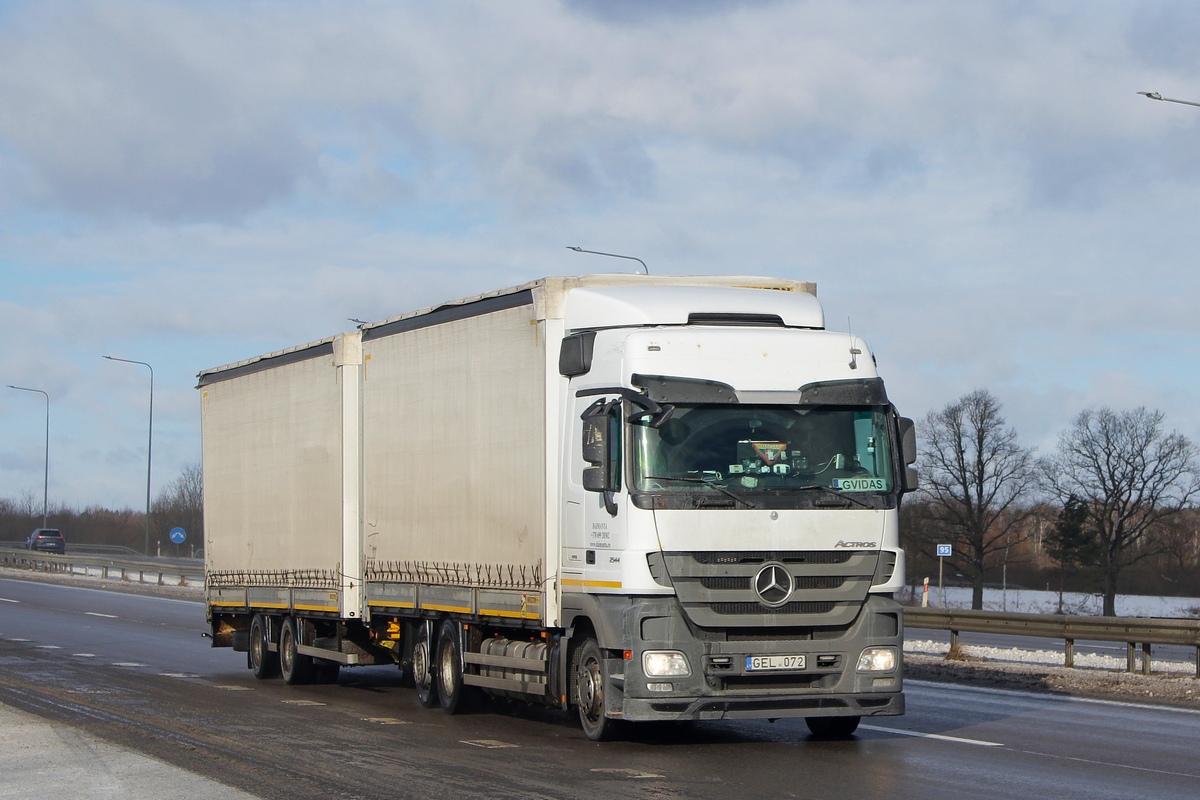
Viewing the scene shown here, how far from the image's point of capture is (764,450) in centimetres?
1081

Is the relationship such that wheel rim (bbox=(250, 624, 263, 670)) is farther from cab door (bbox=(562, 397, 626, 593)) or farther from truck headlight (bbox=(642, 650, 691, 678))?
truck headlight (bbox=(642, 650, 691, 678))

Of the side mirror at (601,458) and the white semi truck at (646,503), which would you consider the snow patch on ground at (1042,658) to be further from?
the side mirror at (601,458)

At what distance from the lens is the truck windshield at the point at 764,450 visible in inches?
417

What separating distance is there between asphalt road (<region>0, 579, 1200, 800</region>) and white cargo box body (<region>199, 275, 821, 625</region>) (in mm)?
1339

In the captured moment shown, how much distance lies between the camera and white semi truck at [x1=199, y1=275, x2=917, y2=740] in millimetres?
10508

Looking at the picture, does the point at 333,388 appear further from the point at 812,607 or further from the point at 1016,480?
the point at 1016,480

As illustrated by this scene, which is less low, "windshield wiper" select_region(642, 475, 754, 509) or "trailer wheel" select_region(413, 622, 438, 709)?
"windshield wiper" select_region(642, 475, 754, 509)

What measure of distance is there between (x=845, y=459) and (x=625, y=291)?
2.32m

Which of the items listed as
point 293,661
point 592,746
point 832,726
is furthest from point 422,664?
point 832,726

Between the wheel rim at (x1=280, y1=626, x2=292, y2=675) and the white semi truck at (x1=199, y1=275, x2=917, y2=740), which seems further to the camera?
the wheel rim at (x1=280, y1=626, x2=292, y2=675)

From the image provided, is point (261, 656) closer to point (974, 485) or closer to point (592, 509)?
point (592, 509)

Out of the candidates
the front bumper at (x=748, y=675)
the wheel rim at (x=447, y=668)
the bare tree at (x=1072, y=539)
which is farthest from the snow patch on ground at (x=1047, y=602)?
the front bumper at (x=748, y=675)

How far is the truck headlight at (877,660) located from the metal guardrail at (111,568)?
40.6 meters

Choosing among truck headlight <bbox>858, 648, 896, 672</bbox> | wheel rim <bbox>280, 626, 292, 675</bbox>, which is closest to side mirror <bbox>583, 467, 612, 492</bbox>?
truck headlight <bbox>858, 648, 896, 672</bbox>
